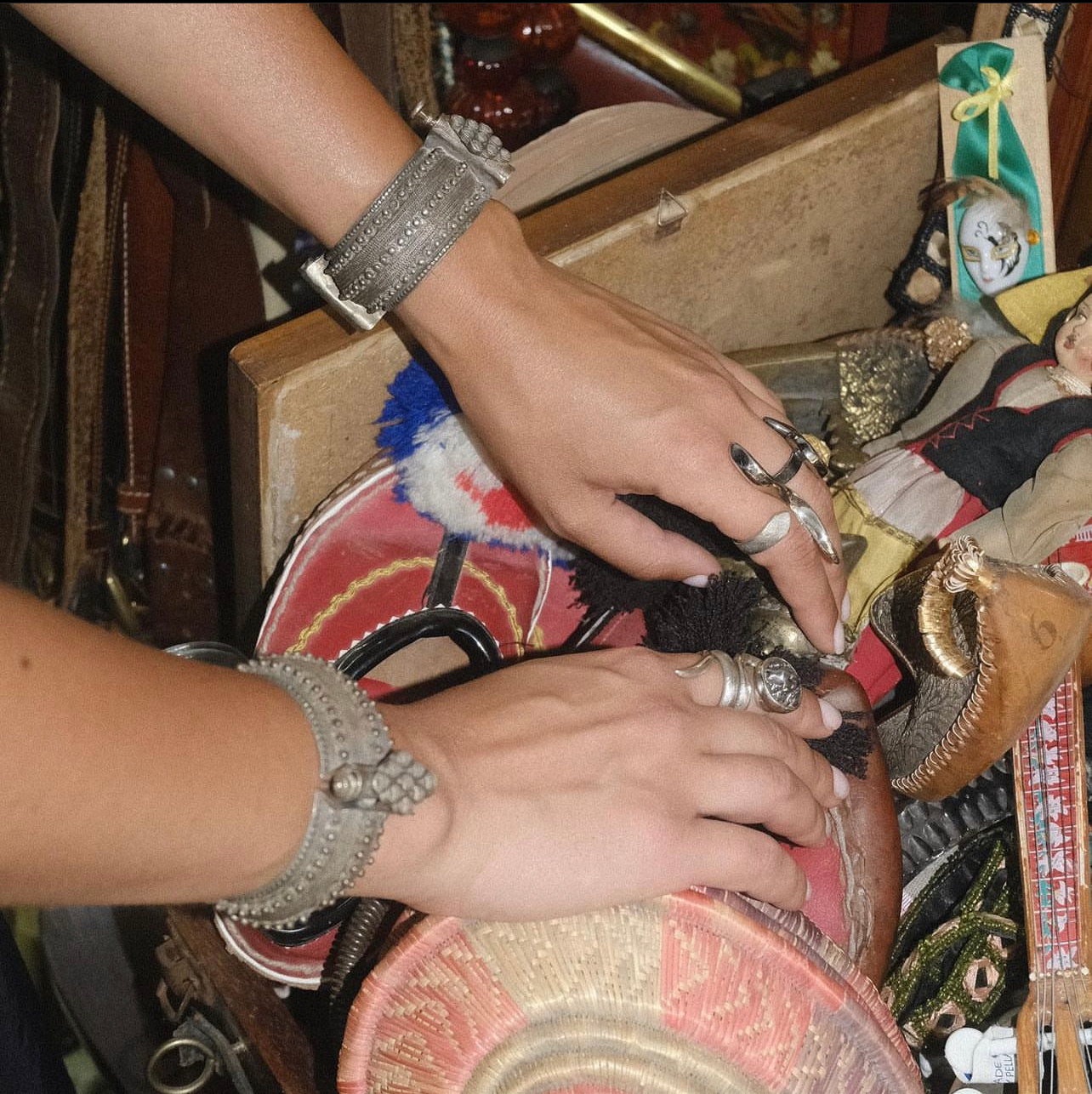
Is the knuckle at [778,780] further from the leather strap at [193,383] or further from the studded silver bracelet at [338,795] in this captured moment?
the leather strap at [193,383]

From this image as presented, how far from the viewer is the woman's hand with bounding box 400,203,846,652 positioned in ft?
2.26

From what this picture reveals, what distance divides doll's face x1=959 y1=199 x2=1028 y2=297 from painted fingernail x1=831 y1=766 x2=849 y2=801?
1.61 feet

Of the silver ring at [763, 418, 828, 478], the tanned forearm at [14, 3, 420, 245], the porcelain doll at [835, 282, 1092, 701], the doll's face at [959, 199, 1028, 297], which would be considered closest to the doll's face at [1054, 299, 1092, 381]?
the porcelain doll at [835, 282, 1092, 701]

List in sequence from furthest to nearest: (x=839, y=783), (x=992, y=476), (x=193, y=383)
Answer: (x=193, y=383) < (x=992, y=476) < (x=839, y=783)

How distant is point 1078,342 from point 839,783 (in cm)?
39

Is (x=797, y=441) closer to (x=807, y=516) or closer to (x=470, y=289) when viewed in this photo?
(x=807, y=516)

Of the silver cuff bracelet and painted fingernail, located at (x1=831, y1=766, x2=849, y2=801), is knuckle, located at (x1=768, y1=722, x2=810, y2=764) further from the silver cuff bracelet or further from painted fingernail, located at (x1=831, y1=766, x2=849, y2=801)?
the silver cuff bracelet

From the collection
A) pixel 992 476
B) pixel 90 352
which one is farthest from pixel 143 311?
pixel 992 476

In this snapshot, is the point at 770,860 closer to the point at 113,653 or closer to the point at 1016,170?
the point at 113,653

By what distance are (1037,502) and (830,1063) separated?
39 cm

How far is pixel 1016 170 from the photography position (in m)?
0.98

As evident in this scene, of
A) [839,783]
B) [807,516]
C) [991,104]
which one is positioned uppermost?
[991,104]

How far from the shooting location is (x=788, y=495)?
702 millimetres

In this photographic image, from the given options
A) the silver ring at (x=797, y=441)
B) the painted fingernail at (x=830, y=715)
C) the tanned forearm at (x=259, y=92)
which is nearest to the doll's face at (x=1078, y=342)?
the silver ring at (x=797, y=441)
